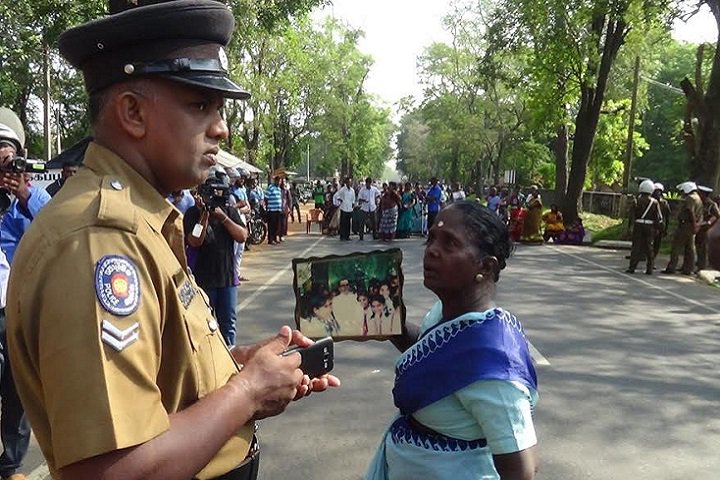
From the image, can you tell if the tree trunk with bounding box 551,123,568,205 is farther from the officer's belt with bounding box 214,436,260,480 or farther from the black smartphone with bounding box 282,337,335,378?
the officer's belt with bounding box 214,436,260,480

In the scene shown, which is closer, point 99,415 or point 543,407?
point 99,415

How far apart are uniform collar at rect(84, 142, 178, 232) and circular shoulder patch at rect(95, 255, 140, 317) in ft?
0.53

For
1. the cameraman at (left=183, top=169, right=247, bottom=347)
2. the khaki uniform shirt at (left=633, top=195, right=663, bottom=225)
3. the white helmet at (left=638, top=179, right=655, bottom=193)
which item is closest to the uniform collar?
the cameraman at (left=183, top=169, right=247, bottom=347)

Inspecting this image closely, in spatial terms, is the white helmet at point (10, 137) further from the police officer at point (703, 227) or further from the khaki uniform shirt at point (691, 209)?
the police officer at point (703, 227)

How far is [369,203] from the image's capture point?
19.2 metres

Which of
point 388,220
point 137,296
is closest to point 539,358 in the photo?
point 137,296

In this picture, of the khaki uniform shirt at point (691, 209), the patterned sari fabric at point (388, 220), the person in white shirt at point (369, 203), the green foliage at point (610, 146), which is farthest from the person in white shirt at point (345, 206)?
the green foliage at point (610, 146)

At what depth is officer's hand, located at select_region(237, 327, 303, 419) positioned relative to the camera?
4.38 ft

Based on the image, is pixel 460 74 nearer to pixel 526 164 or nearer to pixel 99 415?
pixel 526 164

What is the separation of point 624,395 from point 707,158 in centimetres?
1283

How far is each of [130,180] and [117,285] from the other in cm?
29

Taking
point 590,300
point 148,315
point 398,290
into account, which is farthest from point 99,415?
point 590,300

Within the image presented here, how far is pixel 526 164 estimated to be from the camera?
2381 inches

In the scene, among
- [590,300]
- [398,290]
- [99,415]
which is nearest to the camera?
[99,415]
